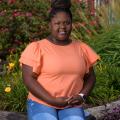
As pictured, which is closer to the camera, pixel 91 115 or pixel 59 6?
pixel 59 6

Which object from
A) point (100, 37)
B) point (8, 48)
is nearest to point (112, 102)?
point (100, 37)

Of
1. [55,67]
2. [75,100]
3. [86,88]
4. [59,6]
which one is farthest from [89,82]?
[59,6]

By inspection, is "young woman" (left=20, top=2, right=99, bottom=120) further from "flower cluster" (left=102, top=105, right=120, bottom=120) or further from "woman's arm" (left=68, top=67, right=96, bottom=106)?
"flower cluster" (left=102, top=105, right=120, bottom=120)

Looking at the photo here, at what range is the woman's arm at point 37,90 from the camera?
483 cm

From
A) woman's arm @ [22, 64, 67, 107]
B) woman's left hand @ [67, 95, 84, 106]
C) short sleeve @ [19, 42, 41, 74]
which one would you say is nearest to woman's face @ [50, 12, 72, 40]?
short sleeve @ [19, 42, 41, 74]

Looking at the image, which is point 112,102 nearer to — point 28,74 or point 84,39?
point 28,74

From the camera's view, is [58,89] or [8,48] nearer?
[58,89]

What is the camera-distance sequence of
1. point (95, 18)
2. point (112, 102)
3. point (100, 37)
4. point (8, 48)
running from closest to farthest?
point (112, 102), point (100, 37), point (8, 48), point (95, 18)

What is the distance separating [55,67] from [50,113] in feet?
1.30

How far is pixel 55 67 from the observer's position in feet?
16.0

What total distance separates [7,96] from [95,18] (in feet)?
14.1

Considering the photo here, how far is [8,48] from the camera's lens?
1012 centimetres

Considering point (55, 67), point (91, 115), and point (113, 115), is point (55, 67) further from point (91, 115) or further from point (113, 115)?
point (91, 115)

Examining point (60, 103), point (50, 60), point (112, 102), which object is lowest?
point (112, 102)
